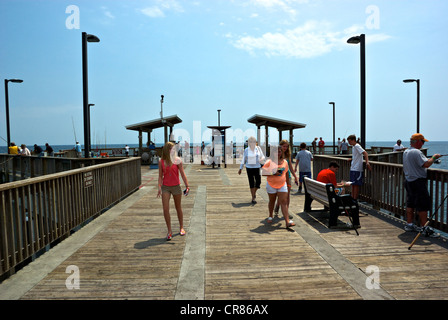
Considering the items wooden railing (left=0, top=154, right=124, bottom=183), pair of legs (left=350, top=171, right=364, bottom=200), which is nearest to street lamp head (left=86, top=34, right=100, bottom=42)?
wooden railing (left=0, top=154, right=124, bottom=183)

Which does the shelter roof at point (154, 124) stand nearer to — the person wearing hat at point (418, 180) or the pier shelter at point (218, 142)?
the pier shelter at point (218, 142)

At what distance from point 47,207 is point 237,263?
11.1 ft

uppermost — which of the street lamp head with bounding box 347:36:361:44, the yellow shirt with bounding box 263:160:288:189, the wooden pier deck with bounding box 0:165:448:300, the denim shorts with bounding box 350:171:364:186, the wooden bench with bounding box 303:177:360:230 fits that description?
the street lamp head with bounding box 347:36:361:44

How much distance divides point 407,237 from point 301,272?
280 centimetres

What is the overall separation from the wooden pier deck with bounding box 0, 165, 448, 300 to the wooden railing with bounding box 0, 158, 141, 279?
0.24 metres

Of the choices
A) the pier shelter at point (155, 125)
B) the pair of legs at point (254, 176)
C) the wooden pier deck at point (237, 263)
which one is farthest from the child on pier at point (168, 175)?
the pier shelter at point (155, 125)

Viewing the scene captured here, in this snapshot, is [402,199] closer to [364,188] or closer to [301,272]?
[364,188]

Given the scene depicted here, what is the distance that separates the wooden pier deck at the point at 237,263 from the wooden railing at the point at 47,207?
244 mm

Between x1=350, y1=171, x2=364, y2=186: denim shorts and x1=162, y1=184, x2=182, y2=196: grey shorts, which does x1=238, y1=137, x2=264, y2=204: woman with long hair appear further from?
x1=162, y1=184, x2=182, y2=196: grey shorts

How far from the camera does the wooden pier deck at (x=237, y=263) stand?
3.69 metres

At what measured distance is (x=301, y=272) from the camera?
4238 millimetres

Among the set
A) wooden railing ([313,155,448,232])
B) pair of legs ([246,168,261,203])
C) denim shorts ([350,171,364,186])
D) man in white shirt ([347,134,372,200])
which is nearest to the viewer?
wooden railing ([313,155,448,232])

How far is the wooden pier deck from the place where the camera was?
12.1ft

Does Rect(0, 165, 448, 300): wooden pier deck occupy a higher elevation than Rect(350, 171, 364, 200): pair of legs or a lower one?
lower
